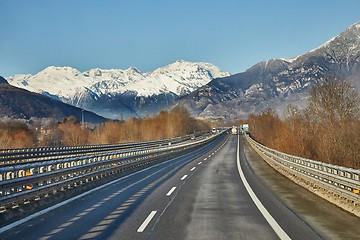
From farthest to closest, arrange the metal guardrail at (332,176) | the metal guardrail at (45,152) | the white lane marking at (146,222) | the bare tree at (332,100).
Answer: the bare tree at (332,100) < the metal guardrail at (45,152) < the metal guardrail at (332,176) < the white lane marking at (146,222)

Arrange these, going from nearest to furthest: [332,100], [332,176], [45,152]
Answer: [332,176]
[45,152]
[332,100]

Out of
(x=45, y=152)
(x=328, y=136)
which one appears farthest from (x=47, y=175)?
(x=45, y=152)

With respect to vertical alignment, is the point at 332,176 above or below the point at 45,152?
below

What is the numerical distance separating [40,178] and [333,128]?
2980cm

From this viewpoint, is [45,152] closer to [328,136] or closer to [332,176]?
[328,136]

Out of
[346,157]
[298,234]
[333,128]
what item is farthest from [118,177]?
[333,128]

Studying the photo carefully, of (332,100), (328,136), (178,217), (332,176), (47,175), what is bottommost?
(178,217)

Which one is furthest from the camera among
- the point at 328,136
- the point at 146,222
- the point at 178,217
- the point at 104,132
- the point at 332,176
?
the point at 104,132

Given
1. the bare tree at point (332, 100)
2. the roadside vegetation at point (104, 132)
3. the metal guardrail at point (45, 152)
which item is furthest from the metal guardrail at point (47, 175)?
the roadside vegetation at point (104, 132)

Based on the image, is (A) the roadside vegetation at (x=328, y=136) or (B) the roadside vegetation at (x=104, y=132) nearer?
(A) the roadside vegetation at (x=328, y=136)

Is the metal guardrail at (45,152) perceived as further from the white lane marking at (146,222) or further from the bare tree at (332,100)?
the bare tree at (332,100)

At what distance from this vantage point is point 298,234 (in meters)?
8.63

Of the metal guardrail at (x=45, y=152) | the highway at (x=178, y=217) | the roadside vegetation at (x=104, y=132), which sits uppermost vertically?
the roadside vegetation at (x=104, y=132)

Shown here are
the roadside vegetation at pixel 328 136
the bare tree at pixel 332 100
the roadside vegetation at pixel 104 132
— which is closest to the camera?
the roadside vegetation at pixel 328 136
